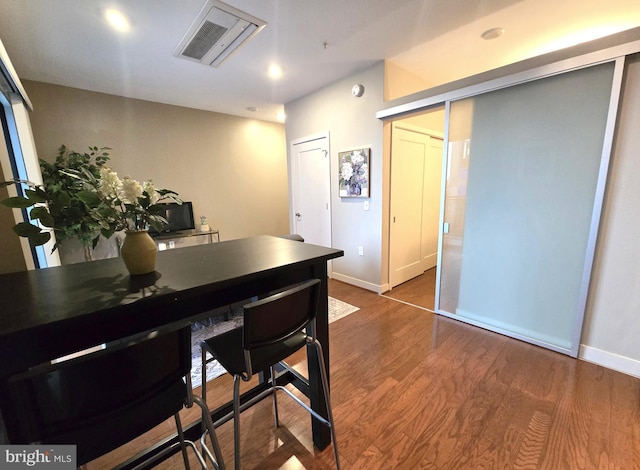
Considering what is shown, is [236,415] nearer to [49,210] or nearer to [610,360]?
[49,210]

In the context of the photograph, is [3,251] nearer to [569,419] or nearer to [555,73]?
[569,419]

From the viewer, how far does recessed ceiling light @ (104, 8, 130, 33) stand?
2039 millimetres

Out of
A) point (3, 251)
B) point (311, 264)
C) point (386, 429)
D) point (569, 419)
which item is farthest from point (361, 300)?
point (3, 251)

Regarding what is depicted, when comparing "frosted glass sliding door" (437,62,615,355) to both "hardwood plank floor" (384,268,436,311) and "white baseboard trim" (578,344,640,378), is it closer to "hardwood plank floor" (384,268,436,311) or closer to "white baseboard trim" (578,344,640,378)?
"white baseboard trim" (578,344,640,378)

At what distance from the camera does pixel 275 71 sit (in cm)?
312

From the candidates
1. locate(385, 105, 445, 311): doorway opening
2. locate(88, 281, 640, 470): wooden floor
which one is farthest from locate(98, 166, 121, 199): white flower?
locate(385, 105, 445, 311): doorway opening

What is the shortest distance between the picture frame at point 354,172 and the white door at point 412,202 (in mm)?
336

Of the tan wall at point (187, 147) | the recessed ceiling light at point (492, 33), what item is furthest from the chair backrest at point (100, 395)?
the tan wall at point (187, 147)

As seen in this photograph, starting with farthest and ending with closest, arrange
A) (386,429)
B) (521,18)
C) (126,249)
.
→ (521,18) < (386,429) < (126,249)

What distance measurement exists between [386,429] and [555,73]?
Answer: 273 cm

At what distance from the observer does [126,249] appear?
104cm

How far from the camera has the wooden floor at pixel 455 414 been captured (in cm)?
137

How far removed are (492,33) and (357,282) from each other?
3.05m

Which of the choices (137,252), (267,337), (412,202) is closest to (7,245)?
(137,252)
